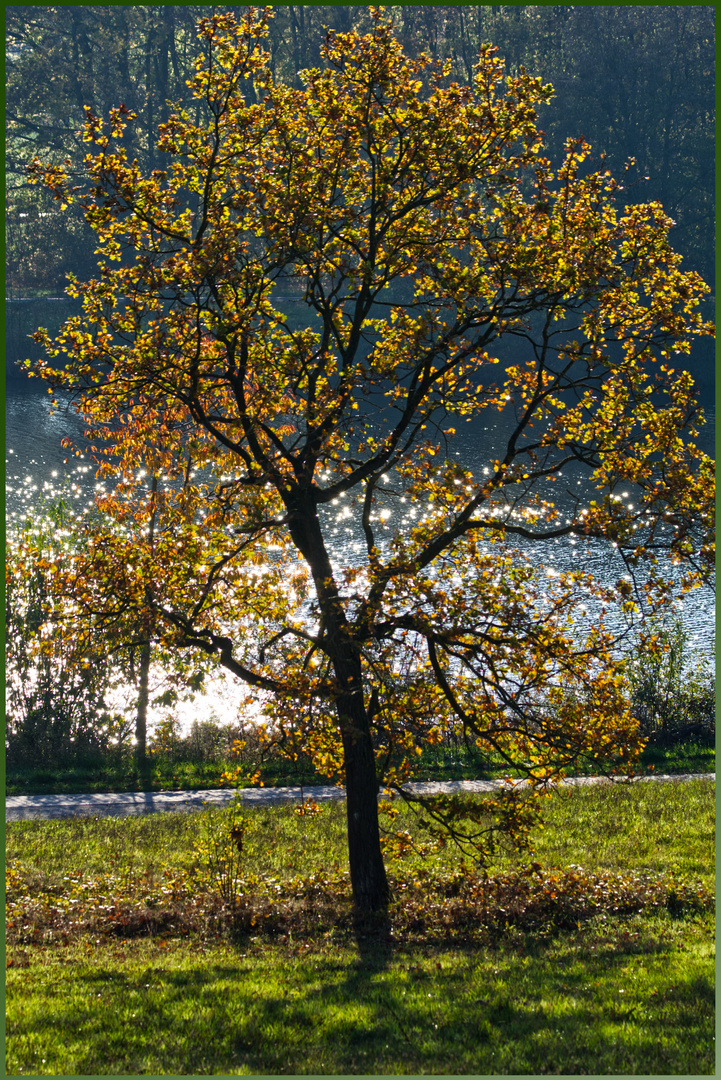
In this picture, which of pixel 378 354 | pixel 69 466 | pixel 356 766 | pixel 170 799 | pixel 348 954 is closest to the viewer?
pixel 348 954

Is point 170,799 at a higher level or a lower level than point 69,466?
lower

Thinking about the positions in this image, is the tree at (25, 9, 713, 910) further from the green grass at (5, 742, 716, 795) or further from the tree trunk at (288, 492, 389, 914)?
the green grass at (5, 742, 716, 795)

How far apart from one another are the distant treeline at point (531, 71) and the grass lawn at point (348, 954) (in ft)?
148

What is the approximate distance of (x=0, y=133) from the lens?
680cm

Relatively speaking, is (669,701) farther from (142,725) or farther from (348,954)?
(348,954)

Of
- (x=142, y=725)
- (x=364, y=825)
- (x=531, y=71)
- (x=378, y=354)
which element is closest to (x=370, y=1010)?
(x=364, y=825)

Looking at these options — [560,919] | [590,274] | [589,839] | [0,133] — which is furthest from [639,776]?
[0,133]

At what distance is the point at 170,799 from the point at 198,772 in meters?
1.53

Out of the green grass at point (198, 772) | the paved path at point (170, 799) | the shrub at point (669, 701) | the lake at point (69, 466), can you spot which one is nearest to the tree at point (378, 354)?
the lake at point (69, 466)

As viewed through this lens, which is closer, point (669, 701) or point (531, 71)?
point (669, 701)

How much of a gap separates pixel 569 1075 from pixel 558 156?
56.2 m

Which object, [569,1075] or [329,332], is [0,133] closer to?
[329,332]

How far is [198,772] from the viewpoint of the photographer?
53.4ft

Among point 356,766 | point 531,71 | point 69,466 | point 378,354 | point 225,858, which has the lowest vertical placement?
point 225,858
